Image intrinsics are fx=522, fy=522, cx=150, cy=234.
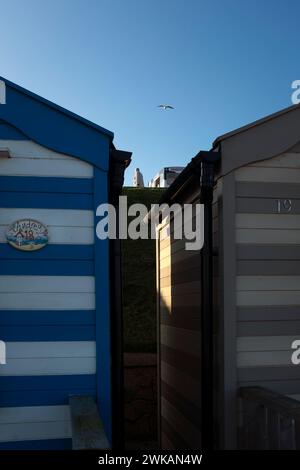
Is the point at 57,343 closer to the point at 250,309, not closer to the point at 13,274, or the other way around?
the point at 13,274

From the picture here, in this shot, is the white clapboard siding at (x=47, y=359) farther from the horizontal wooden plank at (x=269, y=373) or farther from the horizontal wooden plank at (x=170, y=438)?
the horizontal wooden plank at (x=170, y=438)

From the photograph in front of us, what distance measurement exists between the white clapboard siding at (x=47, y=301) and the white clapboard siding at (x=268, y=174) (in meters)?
1.50

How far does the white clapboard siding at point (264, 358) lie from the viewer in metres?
3.95

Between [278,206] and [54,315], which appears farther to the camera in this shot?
[278,206]

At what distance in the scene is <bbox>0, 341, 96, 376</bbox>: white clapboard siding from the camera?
364cm

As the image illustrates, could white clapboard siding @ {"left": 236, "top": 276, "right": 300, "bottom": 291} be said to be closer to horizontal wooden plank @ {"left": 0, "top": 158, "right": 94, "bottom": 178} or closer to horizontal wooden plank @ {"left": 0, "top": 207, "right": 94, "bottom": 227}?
horizontal wooden plank @ {"left": 0, "top": 207, "right": 94, "bottom": 227}

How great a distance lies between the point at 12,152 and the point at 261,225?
195 cm

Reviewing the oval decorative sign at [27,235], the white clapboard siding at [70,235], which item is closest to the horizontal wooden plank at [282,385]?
the white clapboard siding at [70,235]

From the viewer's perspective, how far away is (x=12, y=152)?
3.79 meters

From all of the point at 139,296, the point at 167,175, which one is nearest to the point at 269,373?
the point at 139,296

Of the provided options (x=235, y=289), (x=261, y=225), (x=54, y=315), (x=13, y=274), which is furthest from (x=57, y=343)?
(x=261, y=225)

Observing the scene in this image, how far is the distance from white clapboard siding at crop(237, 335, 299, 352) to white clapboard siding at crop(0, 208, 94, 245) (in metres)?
1.38

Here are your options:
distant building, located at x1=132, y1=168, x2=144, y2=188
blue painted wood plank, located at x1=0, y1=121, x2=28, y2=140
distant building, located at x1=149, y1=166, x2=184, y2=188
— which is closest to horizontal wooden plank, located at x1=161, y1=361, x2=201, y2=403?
blue painted wood plank, located at x1=0, y1=121, x2=28, y2=140

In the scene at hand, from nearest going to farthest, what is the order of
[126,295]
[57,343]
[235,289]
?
[57,343], [235,289], [126,295]
